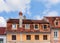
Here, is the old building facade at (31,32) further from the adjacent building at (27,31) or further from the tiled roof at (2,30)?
the tiled roof at (2,30)

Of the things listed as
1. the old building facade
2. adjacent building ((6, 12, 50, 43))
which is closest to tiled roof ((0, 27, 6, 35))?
the old building facade

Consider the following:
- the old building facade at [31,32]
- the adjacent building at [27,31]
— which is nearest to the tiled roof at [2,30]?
the old building facade at [31,32]

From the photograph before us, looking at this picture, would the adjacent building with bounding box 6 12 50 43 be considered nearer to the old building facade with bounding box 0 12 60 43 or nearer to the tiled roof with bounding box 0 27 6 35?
the old building facade with bounding box 0 12 60 43

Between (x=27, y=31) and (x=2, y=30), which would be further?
(x=2, y=30)

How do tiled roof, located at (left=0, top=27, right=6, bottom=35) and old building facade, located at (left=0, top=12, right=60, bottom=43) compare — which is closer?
old building facade, located at (left=0, top=12, right=60, bottom=43)

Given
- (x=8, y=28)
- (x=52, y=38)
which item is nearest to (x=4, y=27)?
(x=8, y=28)

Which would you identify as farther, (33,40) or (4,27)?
(4,27)

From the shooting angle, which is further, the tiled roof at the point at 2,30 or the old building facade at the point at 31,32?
the tiled roof at the point at 2,30

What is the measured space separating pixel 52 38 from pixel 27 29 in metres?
6.54

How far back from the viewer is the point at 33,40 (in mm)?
57438

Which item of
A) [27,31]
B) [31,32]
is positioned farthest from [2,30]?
[31,32]

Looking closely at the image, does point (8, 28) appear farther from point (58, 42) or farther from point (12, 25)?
point (58, 42)

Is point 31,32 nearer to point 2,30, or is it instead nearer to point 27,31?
point 27,31

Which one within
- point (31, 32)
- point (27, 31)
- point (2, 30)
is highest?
point (2, 30)
